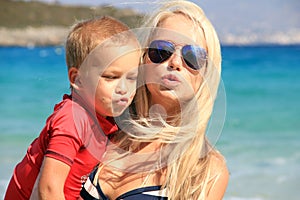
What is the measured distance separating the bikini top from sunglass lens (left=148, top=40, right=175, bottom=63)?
Answer: 1.60 ft

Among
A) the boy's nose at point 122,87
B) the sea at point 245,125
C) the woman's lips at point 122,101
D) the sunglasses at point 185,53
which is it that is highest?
the sea at point 245,125

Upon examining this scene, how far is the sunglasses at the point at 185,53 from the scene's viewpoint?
Answer: 2785 mm

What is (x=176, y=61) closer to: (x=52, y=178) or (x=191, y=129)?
(x=191, y=129)

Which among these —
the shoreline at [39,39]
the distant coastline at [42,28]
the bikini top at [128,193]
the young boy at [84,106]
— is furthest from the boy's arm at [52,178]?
the shoreline at [39,39]

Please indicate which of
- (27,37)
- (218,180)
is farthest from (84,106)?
(27,37)

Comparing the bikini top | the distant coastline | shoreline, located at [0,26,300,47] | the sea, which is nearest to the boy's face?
the bikini top

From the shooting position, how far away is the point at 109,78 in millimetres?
2709

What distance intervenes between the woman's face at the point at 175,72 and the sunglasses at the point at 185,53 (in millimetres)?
13

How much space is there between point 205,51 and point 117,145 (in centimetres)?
51

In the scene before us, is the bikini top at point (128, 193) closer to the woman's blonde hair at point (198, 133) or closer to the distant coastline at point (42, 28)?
the woman's blonde hair at point (198, 133)

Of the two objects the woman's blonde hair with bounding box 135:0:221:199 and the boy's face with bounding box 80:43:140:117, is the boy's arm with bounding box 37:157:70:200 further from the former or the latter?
the woman's blonde hair with bounding box 135:0:221:199

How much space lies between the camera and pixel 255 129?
39.8 feet

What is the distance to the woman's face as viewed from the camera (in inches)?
110

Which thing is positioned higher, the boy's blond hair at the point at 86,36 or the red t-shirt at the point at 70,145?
the boy's blond hair at the point at 86,36
